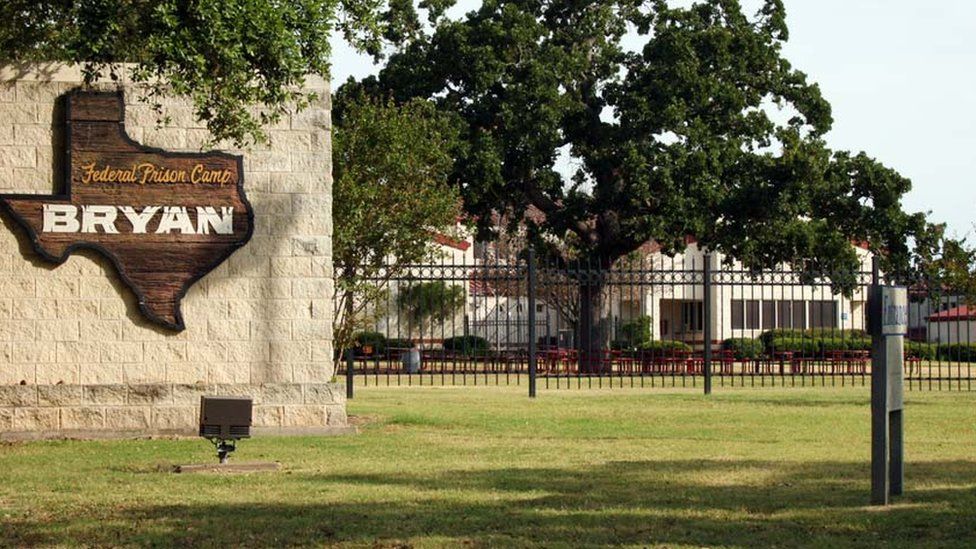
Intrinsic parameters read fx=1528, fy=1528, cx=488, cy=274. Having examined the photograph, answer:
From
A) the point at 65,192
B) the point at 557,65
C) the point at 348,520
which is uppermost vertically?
the point at 557,65

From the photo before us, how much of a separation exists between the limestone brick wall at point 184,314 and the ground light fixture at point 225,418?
3.64 m

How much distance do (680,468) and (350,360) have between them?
36.6 feet

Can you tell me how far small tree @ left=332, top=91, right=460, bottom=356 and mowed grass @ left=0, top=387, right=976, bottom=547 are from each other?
140 inches

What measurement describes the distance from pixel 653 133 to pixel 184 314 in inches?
961

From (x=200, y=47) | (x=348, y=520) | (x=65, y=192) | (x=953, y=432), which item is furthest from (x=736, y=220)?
(x=348, y=520)

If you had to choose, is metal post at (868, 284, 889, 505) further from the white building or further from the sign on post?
the white building

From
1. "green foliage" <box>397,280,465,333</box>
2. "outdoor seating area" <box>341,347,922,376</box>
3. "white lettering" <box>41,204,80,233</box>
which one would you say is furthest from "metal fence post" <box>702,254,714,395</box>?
"white lettering" <box>41,204,80,233</box>

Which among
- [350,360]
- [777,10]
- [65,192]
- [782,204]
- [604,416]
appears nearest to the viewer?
[65,192]

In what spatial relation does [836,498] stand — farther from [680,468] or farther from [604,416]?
[604,416]

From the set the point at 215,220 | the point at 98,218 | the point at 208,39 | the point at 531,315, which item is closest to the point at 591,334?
the point at 531,315

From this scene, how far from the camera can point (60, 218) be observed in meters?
17.1

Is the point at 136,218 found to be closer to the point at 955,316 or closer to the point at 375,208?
the point at 375,208

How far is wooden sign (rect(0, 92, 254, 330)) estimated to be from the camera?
675 inches

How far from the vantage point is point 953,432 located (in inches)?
710
